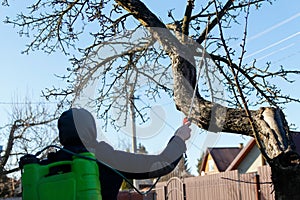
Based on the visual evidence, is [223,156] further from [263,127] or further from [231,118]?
[263,127]

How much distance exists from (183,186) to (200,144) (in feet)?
31.1

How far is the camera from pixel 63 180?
1790 millimetres

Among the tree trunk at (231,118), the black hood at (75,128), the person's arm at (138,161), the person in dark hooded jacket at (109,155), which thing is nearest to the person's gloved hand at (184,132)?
the person in dark hooded jacket at (109,155)

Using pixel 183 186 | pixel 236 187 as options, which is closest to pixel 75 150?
pixel 236 187

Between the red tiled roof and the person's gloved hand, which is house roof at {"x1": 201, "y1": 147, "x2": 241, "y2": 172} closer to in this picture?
the red tiled roof

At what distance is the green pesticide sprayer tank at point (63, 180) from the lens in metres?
1.74

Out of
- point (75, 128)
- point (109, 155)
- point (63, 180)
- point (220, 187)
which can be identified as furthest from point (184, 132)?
point (220, 187)

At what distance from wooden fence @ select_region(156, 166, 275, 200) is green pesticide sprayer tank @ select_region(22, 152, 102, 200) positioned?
19.3 ft

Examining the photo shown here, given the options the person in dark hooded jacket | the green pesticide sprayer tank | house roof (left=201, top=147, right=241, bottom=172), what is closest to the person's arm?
the person in dark hooded jacket

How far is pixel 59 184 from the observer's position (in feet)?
5.90

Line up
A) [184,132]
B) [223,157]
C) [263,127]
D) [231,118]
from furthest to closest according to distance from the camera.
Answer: [223,157]
[231,118]
[263,127]
[184,132]

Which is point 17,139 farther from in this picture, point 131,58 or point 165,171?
point 165,171

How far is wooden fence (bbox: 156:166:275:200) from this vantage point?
8977mm

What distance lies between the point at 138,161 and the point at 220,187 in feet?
28.3
